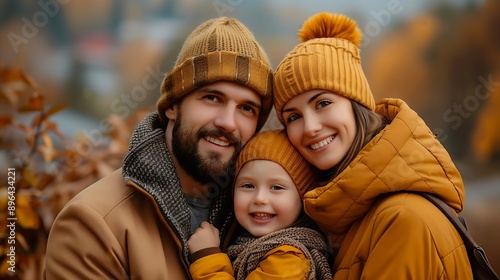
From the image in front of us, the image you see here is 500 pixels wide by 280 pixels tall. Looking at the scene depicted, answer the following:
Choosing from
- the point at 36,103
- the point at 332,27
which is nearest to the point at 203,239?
the point at 332,27

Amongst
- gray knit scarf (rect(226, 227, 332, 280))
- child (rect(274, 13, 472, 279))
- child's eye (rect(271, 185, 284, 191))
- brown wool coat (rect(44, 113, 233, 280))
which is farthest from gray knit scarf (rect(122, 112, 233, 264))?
child (rect(274, 13, 472, 279))

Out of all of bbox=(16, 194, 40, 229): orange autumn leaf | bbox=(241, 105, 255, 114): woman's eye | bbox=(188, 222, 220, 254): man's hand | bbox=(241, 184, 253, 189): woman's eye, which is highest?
bbox=(241, 105, 255, 114): woman's eye

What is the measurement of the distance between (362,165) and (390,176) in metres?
0.10

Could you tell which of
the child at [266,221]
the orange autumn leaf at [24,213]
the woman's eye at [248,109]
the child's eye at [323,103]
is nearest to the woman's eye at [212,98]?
the woman's eye at [248,109]

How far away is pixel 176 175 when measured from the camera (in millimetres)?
2230

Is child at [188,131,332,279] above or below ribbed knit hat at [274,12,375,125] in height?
below

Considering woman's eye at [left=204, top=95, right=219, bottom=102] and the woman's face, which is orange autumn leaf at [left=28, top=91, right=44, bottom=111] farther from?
the woman's face

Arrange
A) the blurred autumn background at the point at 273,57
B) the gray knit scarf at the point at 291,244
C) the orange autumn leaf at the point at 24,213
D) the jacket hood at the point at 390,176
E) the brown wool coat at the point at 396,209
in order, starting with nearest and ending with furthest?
the brown wool coat at the point at 396,209 < the jacket hood at the point at 390,176 < the gray knit scarf at the point at 291,244 < the orange autumn leaf at the point at 24,213 < the blurred autumn background at the point at 273,57

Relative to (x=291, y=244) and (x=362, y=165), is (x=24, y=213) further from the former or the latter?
(x=362, y=165)

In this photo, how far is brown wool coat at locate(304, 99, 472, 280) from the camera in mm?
1743

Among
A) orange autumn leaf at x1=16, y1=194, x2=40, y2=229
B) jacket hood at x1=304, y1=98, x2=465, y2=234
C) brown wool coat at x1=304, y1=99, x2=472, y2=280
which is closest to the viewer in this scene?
brown wool coat at x1=304, y1=99, x2=472, y2=280

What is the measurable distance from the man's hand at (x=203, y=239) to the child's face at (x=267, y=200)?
122 mm

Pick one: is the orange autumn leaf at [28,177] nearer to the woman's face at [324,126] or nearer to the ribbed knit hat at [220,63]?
the ribbed knit hat at [220,63]

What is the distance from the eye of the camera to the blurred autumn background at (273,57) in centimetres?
423
